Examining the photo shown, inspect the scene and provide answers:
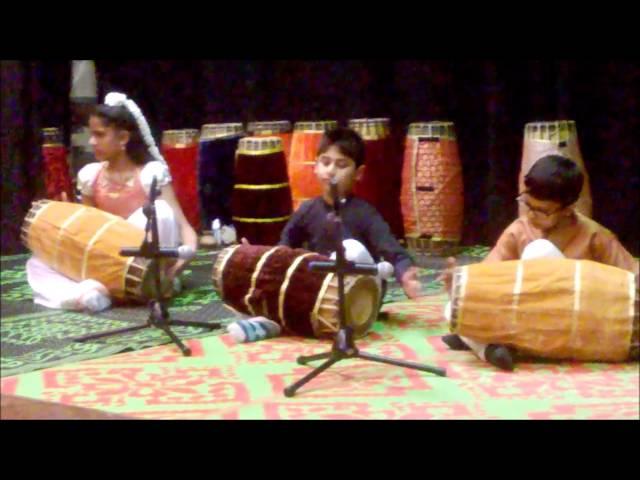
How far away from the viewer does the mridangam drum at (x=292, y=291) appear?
255 centimetres

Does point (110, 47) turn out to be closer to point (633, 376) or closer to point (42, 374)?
point (42, 374)

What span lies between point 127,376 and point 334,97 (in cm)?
215

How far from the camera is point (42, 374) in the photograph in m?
2.31

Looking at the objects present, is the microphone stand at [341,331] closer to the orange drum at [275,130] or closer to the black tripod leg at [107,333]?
the black tripod leg at [107,333]

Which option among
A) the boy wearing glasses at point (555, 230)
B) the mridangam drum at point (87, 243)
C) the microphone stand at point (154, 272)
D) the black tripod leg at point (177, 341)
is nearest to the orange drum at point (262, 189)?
the mridangam drum at point (87, 243)

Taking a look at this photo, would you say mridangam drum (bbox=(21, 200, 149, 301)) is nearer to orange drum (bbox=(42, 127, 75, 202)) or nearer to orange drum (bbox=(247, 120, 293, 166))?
orange drum (bbox=(42, 127, 75, 202))

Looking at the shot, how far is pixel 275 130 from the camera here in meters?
4.28

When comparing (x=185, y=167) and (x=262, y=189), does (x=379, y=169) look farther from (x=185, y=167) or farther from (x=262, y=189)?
(x=185, y=167)

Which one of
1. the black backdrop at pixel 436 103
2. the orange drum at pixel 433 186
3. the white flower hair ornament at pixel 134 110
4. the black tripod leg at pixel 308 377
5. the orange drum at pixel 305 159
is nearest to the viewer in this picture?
the black tripod leg at pixel 308 377

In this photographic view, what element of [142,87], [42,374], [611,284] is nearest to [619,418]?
[611,284]

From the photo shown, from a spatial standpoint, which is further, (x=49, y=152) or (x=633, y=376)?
(x=49, y=152)

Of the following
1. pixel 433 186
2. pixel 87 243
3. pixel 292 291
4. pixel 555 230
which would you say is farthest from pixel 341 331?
pixel 433 186

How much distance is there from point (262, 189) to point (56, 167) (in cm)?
79

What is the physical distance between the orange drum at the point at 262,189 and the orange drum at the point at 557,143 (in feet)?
2.96
